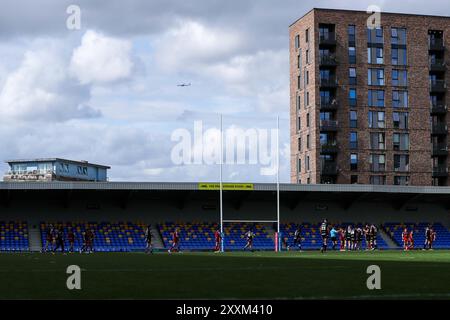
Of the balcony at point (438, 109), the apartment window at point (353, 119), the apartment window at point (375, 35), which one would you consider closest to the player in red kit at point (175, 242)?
the apartment window at point (353, 119)

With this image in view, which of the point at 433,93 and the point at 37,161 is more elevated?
the point at 433,93

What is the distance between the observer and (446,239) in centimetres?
6994

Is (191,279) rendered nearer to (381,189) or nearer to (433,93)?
(381,189)

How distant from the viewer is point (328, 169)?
92188 millimetres

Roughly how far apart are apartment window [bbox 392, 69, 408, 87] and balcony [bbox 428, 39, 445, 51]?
4667 mm

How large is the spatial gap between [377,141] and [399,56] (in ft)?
35.2

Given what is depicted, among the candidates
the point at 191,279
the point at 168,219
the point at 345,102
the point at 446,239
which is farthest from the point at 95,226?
the point at 191,279

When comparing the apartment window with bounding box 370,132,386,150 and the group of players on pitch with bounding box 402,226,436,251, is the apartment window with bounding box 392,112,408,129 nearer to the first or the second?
the apartment window with bounding box 370,132,386,150

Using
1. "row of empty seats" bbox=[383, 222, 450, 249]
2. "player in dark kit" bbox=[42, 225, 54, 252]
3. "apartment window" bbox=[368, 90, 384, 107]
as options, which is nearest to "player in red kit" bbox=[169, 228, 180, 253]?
"player in dark kit" bbox=[42, 225, 54, 252]

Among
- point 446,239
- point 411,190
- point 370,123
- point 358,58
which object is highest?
point 358,58

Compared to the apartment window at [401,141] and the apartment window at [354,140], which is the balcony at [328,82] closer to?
the apartment window at [354,140]

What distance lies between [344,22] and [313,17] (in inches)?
A: 159

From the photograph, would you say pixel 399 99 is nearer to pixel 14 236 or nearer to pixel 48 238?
pixel 14 236

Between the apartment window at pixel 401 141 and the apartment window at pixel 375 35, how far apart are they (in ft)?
37.9
